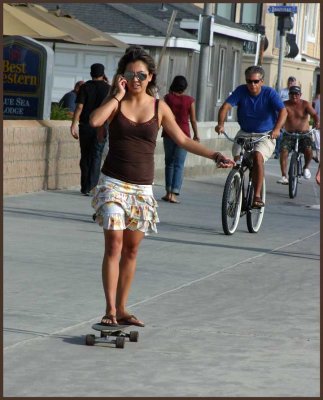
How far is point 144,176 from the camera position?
A: 8211 mm

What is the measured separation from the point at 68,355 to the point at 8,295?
6.76 feet

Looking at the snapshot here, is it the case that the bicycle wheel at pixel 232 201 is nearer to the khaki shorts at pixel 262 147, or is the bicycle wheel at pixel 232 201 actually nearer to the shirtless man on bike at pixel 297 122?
the khaki shorts at pixel 262 147

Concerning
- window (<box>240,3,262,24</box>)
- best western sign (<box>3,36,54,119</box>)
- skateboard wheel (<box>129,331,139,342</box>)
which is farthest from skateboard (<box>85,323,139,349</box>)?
window (<box>240,3,262,24</box>)

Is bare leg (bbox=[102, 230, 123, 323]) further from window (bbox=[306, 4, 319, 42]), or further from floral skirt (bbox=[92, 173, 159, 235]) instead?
window (bbox=[306, 4, 319, 42])

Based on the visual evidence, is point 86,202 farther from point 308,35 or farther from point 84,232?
point 308,35

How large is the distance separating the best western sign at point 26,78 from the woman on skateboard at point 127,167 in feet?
36.1

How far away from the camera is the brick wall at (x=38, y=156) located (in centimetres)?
1655

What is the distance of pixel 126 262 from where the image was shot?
830 centimetres

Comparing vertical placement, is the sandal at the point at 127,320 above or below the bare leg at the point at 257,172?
below

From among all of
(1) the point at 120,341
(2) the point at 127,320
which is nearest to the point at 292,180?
(2) the point at 127,320

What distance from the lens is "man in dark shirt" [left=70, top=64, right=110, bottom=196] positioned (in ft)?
56.3

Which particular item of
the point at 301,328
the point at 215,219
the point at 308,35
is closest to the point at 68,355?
the point at 301,328

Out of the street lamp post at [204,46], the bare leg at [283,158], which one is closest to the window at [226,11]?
the street lamp post at [204,46]

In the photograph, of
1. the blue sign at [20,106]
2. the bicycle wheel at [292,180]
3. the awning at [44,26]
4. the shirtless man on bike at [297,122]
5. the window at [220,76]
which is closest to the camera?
the blue sign at [20,106]
